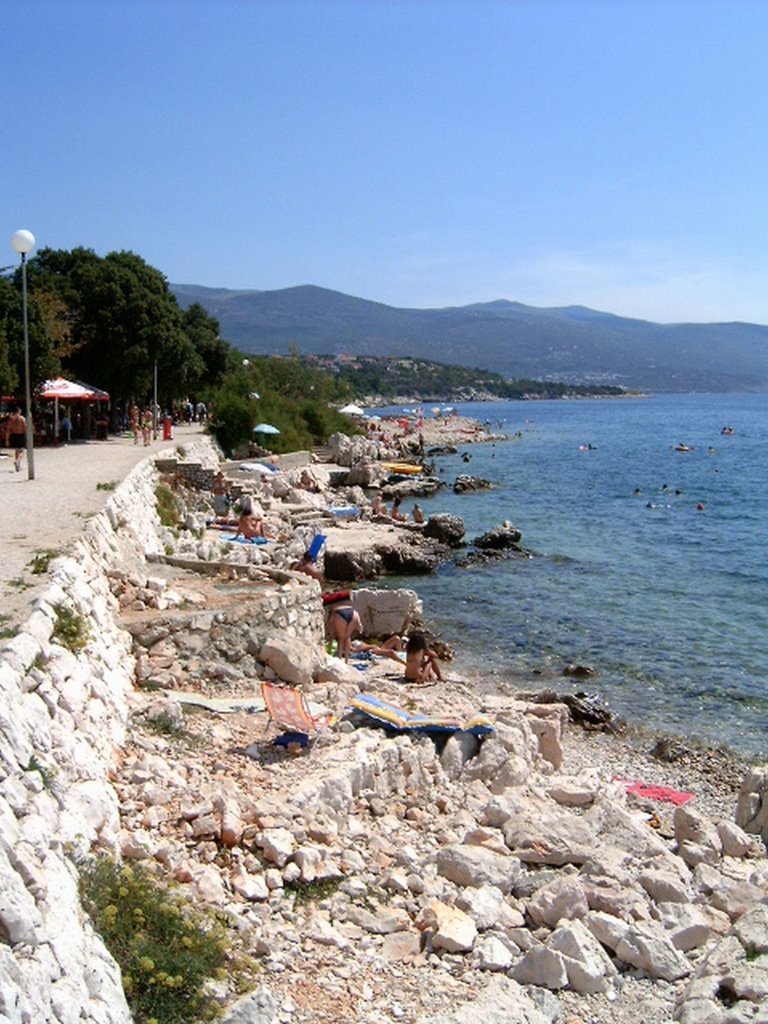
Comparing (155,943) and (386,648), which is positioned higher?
(155,943)

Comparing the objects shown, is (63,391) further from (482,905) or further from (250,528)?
(482,905)

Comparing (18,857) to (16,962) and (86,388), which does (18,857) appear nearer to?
(16,962)

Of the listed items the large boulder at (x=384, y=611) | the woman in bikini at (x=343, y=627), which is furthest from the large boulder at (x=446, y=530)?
the woman in bikini at (x=343, y=627)

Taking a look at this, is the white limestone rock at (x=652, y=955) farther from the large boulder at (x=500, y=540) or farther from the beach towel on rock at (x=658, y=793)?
the large boulder at (x=500, y=540)

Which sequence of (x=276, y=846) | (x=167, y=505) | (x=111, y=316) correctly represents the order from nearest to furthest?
(x=276, y=846) → (x=167, y=505) → (x=111, y=316)

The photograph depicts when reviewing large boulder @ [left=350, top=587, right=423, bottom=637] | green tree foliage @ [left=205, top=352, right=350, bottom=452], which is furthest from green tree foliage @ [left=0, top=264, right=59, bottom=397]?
green tree foliage @ [left=205, top=352, right=350, bottom=452]

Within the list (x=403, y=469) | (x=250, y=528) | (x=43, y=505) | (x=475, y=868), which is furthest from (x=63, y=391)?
(x=403, y=469)

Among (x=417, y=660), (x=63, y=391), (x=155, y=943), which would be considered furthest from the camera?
(x=63, y=391)

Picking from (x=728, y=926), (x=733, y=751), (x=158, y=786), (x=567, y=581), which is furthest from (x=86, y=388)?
(x=728, y=926)

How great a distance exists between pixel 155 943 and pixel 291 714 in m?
4.45

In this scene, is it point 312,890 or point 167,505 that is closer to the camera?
point 312,890

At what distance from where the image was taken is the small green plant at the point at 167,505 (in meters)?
23.1

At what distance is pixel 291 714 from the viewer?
Result: 35.0 feet

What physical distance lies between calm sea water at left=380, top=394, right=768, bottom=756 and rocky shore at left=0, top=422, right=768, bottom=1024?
3.20 meters
